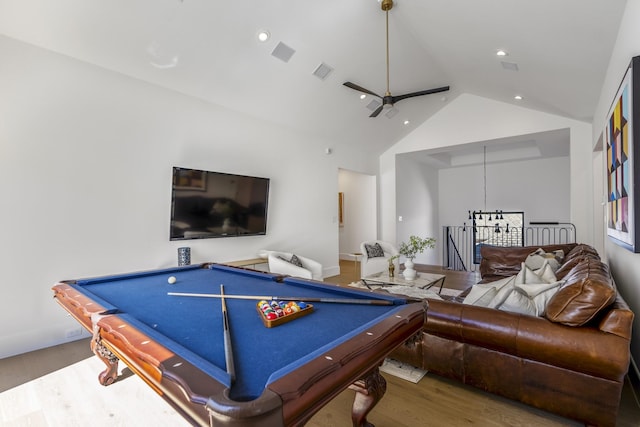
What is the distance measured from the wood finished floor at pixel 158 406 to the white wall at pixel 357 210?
540 cm

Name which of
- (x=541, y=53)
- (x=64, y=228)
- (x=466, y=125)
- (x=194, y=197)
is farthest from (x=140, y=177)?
(x=466, y=125)

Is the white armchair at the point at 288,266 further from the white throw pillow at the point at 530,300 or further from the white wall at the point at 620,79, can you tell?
the white wall at the point at 620,79

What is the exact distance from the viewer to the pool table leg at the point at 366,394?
1.61 m

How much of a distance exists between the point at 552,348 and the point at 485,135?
5215 millimetres

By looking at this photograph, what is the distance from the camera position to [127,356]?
119 cm

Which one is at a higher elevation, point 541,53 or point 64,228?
point 541,53

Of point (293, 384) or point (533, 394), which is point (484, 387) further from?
point (293, 384)

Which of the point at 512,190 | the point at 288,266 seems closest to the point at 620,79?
the point at 288,266

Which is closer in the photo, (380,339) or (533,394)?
(380,339)


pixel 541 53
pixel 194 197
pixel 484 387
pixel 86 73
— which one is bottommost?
pixel 484 387

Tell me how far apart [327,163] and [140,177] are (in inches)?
135

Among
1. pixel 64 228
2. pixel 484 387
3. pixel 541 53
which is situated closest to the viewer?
pixel 484 387

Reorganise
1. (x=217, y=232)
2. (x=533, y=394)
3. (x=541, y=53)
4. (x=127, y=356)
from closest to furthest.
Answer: (x=127, y=356)
(x=533, y=394)
(x=541, y=53)
(x=217, y=232)

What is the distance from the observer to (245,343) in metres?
1.23
